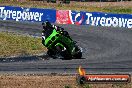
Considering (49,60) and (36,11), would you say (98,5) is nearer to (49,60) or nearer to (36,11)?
(36,11)

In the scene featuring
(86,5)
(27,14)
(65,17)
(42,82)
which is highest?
(42,82)

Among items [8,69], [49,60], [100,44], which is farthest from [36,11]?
[8,69]

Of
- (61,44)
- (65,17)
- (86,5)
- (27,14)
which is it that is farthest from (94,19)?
(61,44)

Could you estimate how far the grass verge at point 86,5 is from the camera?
53125 millimetres

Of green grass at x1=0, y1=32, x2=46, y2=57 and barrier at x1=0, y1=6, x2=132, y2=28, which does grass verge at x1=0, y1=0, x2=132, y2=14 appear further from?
green grass at x1=0, y1=32, x2=46, y2=57

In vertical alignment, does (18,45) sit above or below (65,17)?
below

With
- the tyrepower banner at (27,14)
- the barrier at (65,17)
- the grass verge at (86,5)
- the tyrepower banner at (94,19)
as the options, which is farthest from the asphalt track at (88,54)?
the grass verge at (86,5)

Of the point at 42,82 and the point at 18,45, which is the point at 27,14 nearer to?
the point at 18,45

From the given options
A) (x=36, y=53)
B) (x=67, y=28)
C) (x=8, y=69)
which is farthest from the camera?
(x=67, y=28)

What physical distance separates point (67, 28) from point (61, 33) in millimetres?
15047

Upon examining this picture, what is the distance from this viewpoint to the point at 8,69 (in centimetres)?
2180

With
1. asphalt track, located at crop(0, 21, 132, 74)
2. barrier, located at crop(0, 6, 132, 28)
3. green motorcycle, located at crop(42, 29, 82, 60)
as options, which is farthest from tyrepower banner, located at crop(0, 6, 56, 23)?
green motorcycle, located at crop(42, 29, 82, 60)

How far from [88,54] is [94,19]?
14.2 metres

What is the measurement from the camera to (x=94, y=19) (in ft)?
136
